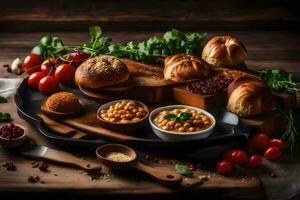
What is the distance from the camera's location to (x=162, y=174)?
2.94 metres

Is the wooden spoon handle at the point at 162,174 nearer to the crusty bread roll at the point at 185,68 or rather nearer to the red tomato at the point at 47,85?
the crusty bread roll at the point at 185,68

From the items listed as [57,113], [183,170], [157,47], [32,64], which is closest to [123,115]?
[57,113]

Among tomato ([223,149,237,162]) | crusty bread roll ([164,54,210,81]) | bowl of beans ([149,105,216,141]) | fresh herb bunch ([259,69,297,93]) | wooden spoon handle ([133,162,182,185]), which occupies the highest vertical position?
crusty bread roll ([164,54,210,81])

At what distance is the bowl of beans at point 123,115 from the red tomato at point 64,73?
56cm

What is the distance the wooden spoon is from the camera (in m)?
2.91

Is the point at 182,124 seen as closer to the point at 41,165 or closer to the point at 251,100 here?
the point at 251,100

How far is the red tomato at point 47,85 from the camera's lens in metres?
Result: 3.81

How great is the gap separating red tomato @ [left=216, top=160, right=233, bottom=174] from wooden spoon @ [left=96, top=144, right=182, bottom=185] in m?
0.22

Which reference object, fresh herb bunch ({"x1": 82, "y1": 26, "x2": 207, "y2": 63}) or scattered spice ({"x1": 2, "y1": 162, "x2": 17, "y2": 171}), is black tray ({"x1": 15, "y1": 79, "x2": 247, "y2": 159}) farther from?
fresh herb bunch ({"x1": 82, "y1": 26, "x2": 207, "y2": 63})

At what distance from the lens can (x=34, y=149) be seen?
127 inches

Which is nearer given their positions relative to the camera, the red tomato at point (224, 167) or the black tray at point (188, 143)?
the red tomato at point (224, 167)

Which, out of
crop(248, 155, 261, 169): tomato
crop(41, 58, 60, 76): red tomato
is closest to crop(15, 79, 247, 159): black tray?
crop(248, 155, 261, 169): tomato

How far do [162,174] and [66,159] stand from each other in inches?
19.4

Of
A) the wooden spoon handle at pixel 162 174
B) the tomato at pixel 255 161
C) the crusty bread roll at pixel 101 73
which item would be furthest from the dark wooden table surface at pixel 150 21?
the wooden spoon handle at pixel 162 174
